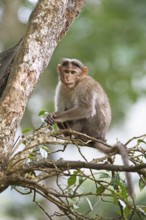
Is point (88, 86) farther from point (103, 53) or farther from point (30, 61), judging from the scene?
point (103, 53)

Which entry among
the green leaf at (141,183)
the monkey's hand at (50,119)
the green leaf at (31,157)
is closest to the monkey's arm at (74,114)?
the monkey's hand at (50,119)

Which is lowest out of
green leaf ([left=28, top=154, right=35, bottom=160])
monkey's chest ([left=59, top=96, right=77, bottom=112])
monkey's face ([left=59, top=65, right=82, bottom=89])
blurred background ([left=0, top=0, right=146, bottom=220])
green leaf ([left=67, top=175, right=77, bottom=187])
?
green leaf ([left=67, top=175, right=77, bottom=187])

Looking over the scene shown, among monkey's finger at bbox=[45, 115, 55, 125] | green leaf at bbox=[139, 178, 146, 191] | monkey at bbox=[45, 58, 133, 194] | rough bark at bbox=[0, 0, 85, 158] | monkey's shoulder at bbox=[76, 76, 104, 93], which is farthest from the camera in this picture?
monkey's shoulder at bbox=[76, 76, 104, 93]

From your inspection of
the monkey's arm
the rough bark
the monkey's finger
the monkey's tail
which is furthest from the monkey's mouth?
the monkey's tail

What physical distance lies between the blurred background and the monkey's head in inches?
148

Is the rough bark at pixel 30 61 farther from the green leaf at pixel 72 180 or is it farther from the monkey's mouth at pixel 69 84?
the monkey's mouth at pixel 69 84

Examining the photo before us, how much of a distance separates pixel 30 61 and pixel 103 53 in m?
7.45

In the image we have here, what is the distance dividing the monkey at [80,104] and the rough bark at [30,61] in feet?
4.94

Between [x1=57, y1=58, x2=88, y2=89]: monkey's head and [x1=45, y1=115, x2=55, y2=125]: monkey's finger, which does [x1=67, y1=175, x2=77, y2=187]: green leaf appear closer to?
[x1=45, y1=115, x2=55, y2=125]: monkey's finger

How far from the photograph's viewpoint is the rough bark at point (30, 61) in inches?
149

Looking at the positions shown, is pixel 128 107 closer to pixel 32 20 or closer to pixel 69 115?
pixel 69 115

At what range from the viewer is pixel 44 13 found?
4125 millimetres

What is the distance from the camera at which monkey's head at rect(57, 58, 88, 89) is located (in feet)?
20.1

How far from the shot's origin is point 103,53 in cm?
1135
